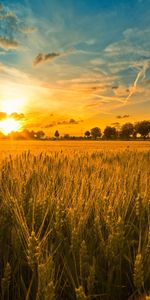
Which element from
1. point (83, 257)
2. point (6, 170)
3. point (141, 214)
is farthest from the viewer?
point (6, 170)

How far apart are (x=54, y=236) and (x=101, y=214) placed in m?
0.72

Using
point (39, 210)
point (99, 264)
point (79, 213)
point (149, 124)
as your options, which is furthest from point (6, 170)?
point (149, 124)

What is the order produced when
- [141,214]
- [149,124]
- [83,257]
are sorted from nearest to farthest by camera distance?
1. [83,257]
2. [141,214]
3. [149,124]

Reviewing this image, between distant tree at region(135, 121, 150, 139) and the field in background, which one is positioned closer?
the field in background

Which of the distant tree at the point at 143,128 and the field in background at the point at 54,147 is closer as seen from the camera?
the field in background at the point at 54,147

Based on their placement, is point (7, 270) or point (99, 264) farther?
point (99, 264)

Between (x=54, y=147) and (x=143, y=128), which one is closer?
(x=54, y=147)

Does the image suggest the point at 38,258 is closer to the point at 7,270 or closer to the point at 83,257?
the point at 7,270

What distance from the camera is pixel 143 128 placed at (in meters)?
66.3

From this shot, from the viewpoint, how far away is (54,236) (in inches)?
118

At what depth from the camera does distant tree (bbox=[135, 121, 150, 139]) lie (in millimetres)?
64438

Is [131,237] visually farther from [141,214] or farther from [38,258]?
[38,258]

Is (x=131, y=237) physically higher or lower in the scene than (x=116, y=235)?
lower

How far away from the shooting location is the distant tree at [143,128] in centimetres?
6444
